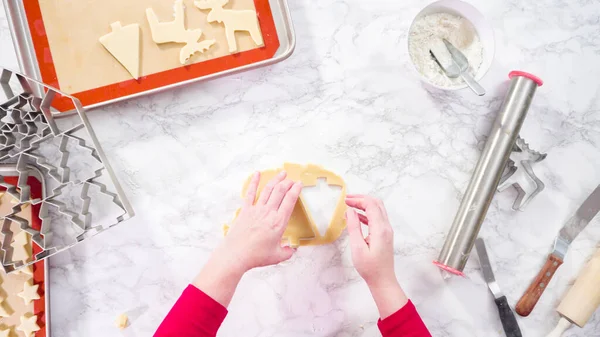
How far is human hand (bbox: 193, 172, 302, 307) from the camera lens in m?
0.74

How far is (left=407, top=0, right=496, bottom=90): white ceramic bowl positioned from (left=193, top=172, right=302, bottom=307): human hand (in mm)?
344

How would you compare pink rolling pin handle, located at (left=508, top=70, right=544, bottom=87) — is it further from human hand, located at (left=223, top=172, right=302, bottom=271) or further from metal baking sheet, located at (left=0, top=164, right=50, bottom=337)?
metal baking sheet, located at (left=0, top=164, right=50, bottom=337)

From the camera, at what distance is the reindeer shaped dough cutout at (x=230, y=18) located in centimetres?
82

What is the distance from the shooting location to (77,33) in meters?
0.81

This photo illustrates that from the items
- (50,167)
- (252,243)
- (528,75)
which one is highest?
(528,75)

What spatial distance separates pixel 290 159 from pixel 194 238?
24cm

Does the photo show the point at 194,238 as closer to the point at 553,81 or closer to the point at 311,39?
the point at 311,39

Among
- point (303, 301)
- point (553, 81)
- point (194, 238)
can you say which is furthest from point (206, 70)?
point (553, 81)

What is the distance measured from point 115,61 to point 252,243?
0.41 m

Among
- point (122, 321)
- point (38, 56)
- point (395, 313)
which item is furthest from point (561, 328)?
point (38, 56)

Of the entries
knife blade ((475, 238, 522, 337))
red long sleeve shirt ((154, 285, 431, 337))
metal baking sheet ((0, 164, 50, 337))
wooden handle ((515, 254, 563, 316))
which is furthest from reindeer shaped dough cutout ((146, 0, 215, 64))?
wooden handle ((515, 254, 563, 316))

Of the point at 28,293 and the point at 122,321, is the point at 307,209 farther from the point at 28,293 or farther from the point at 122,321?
the point at 28,293

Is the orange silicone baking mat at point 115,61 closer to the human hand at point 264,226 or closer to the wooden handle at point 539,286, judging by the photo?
the human hand at point 264,226

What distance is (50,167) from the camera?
75 centimetres
